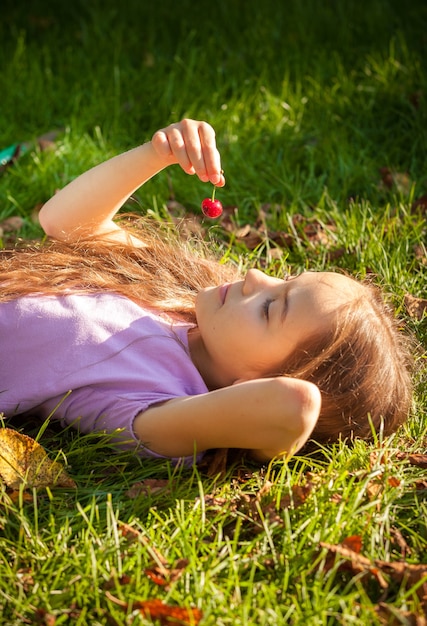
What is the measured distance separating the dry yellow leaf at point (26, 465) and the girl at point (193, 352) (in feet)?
0.51

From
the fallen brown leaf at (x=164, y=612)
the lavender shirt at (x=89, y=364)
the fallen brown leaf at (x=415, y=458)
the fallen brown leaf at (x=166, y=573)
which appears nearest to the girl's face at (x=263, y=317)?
the lavender shirt at (x=89, y=364)

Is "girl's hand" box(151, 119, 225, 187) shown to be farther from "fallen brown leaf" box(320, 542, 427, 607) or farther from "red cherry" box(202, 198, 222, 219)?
"fallen brown leaf" box(320, 542, 427, 607)

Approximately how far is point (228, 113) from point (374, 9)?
1772 millimetres

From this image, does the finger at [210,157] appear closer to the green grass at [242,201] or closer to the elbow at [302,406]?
the elbow at [302,406]

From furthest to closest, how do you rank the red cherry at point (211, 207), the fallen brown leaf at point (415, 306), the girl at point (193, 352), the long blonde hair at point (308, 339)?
the fallen brown leaf at point (415, 306), the red cherry at point (211, 207), the long blonde hair at point (308, 339), the girl at point (193, 352)

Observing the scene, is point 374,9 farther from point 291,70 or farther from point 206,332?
point 206,332

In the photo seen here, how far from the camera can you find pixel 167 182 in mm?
4070

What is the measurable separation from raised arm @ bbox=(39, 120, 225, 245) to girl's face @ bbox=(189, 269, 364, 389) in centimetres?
35

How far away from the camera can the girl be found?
88.4 inches

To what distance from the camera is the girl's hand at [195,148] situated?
98.3 inches

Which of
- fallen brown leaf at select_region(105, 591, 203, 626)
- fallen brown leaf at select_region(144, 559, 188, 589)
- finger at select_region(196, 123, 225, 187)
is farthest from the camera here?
finger at select_region(196, 123, 225, 187)

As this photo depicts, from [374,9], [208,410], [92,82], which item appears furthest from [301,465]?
[374,9]

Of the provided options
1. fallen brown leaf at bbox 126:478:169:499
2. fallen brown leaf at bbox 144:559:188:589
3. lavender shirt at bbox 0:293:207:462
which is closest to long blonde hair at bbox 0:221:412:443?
lavender shirt at bbox 0:293:207:462

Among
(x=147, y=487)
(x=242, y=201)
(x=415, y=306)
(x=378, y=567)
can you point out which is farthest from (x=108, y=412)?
Result: (x=242, y=201)
